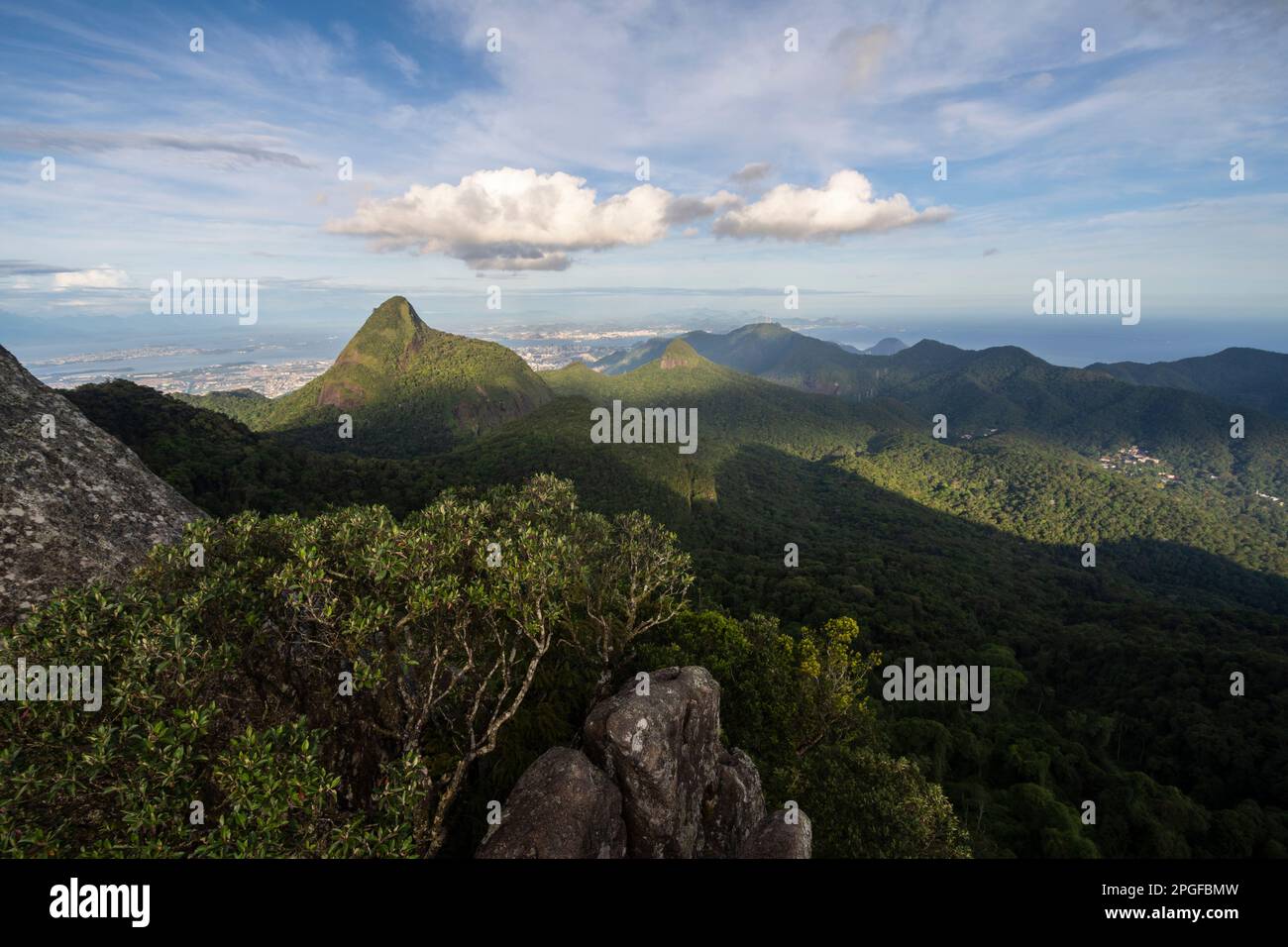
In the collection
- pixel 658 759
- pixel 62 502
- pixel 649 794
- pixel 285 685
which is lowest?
pixel 649 794

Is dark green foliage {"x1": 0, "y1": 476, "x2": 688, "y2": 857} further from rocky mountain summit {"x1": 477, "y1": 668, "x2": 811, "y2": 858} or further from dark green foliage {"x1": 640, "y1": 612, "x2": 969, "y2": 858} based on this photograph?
dark green foliage {"x1": 640, "y1": 612, "x2": 969, "y2": 858}

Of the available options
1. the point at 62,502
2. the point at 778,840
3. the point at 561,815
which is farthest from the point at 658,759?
the point at 62,502

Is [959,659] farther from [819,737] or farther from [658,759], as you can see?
[658,759]

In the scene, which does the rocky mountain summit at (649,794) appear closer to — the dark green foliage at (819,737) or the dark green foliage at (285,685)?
the dark green foliage at (285,685)

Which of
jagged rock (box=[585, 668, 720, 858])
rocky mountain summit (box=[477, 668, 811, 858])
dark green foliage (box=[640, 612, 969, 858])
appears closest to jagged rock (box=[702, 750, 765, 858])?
rocky mountain summit (box=[477, 668, 811, 858])

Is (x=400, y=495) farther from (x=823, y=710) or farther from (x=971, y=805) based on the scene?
(x=971, y=805)
